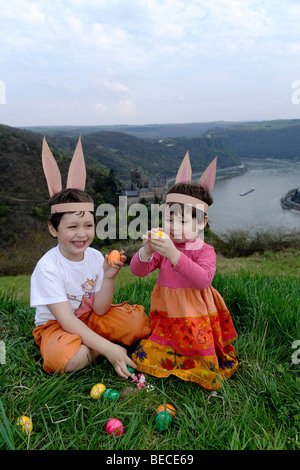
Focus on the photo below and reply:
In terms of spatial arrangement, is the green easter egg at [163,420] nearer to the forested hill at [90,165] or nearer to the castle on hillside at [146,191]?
the forested hill at [90,165]

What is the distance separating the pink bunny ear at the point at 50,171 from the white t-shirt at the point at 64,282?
1.39 feet

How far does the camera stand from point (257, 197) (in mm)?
45125

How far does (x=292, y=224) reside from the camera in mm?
33906

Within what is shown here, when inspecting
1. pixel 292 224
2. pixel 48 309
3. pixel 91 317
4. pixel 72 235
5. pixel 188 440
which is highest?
pixel 72 235

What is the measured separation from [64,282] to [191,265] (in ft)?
2.89

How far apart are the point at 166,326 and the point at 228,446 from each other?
824 millimetres

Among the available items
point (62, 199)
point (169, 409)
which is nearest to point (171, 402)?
point (169, 409)

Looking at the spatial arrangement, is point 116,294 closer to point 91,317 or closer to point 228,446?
point 91,317

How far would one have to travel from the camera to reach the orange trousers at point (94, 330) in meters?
1.92

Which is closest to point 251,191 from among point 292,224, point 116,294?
point 292,224

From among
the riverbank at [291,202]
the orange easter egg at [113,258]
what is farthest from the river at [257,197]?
the orange easter egg at [113,258]

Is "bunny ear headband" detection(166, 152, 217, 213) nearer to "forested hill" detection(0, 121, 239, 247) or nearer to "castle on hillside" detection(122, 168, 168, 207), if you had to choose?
"forested hill" detection(0, 121, 239, 247)

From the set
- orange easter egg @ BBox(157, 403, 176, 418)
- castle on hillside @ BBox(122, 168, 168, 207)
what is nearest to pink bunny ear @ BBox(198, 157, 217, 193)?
orange easter egg @ BBox(157, 403, 176, 418)

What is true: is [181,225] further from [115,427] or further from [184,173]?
[115,427]
